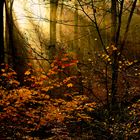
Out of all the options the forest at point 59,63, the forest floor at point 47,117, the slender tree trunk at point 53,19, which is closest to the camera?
the forest floor at point 47,117

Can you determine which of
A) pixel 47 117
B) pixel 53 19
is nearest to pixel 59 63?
pixel 53 19

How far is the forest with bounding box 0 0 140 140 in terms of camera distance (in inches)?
611

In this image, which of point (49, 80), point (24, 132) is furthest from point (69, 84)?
point (24, 132)

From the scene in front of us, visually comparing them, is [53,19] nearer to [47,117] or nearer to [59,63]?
[59,63]

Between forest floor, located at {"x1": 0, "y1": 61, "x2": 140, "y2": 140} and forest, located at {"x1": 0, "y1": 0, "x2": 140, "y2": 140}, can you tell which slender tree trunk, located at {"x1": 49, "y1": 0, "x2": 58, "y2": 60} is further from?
forest floor, located at {"x1": 0, "y1": 61, "x2": 140, "y2": 140}

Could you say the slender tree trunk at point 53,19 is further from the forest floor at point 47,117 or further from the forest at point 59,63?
the forest floor at point 47,117

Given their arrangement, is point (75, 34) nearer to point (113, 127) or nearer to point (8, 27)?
point (8, 27)

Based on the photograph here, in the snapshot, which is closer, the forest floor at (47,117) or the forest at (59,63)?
the forest floor at (47,117)

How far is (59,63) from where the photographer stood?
19656mm

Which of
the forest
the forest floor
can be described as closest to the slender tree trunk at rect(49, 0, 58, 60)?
the forest

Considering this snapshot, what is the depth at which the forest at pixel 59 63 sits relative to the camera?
1552cm

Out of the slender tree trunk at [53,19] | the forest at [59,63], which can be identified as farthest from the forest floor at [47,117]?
the slender tree trunk at [53,19]

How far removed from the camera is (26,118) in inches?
615

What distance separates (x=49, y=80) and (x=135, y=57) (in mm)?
6038
